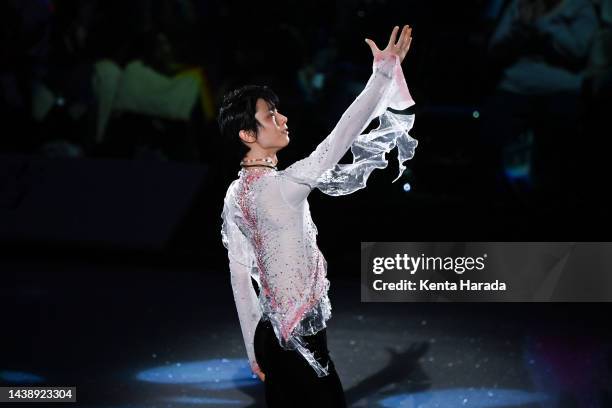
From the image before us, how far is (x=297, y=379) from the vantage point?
2.91m

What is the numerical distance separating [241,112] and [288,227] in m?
0.43

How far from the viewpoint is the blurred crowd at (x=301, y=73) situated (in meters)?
8.77

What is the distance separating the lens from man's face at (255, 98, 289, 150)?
296 centimetres

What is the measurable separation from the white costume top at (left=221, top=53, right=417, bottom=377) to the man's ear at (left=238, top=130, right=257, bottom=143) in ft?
0.33

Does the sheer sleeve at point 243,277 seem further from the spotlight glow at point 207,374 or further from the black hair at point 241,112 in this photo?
the spotlight glow at point 207,374

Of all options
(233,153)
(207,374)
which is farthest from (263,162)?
(233,153)

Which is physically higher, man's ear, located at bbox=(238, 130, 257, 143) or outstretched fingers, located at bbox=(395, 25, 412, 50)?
outstretched fingers, located at bbox=(395, 25, 412, 50)

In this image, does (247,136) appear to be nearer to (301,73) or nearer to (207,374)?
(207,374)

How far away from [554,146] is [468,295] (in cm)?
217

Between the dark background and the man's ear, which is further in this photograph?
the dark background
